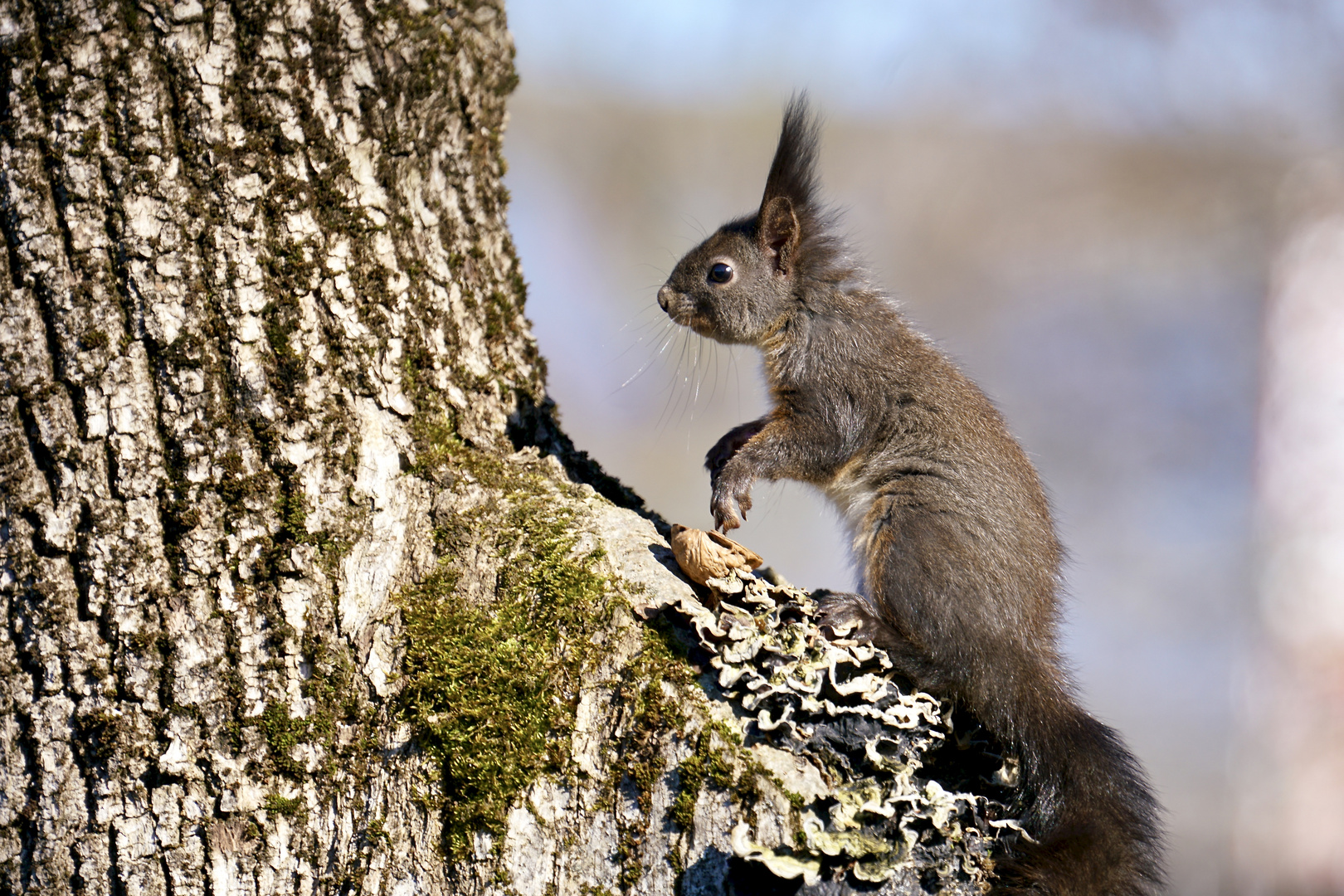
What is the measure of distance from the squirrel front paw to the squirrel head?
70 cm

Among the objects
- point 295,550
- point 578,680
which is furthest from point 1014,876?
point 295,550

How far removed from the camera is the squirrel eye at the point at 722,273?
11.9 ft

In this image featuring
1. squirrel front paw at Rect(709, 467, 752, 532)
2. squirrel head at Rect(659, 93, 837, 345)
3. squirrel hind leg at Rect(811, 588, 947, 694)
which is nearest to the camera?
squirrel hind leg at Rect(811, 588, 947, 694)

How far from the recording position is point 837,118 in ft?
28.3

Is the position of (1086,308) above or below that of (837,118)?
below

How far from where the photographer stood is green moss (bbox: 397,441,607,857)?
189 cm

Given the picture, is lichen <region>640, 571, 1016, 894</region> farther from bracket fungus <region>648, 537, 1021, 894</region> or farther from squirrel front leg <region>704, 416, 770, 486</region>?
squirrel front leg <region>704, 416, 770, 486</region>

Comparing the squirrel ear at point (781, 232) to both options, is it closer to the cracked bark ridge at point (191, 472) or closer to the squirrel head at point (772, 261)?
the squirrel head at point (772, 261)

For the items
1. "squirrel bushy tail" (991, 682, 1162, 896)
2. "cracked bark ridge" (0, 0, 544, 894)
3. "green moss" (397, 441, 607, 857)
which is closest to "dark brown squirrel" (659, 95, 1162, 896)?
"squirrel bushy tail" (991, 682, 1162, 896)

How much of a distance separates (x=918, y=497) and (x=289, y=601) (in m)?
1.77

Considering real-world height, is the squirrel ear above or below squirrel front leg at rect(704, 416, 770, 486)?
above

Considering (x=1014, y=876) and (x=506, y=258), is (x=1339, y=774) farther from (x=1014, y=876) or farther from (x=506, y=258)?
(x=506, y=258)

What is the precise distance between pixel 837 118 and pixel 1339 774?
6.38 meters

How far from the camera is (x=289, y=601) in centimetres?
209
